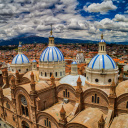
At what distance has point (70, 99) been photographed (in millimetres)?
25203

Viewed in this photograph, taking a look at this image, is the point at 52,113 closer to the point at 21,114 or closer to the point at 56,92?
the point at 56,92

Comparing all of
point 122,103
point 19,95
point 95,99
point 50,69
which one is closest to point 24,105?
point 19,95

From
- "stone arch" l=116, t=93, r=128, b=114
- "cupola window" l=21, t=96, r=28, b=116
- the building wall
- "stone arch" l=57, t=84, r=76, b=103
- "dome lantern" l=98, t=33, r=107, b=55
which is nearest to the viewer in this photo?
"stone arch" l=116, t=93, r=128, b=114

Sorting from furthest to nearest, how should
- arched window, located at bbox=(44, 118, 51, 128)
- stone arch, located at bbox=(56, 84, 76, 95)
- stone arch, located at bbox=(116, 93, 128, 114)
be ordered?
stone arch, located at bbox=(56, 84, 76, 95)
arched window, located at bbox=(44, 118, 51, 128)
stone arch, located at bbox=(116, 93, 128, 114)

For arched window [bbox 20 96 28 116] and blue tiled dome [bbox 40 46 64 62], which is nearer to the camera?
arched window [bbox 20 96 28 116]

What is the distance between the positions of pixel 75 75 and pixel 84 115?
994 centimetres

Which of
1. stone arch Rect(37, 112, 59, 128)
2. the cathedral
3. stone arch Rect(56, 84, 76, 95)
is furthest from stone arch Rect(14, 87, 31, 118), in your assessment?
stone arch Rect(56, 84, 76, 95)

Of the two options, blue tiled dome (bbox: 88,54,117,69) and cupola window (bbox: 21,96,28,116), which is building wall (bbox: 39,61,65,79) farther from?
blue tiled dome (bbox: 88,54,117,69)

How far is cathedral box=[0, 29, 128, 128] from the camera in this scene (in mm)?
19688

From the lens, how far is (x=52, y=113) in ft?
70.7

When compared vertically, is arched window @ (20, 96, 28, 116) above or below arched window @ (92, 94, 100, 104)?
below

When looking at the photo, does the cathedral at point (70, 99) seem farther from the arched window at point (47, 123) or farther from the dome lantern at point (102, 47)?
the arched window at point (47, 123)

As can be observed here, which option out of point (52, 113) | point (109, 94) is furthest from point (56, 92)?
point (109, 94)

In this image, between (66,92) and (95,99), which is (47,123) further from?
(95,99)
